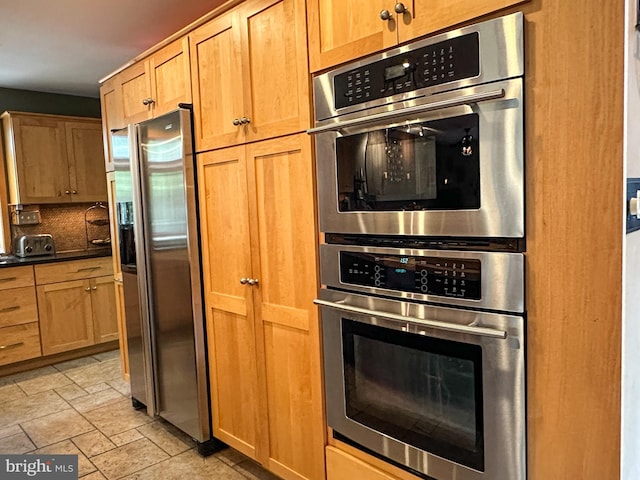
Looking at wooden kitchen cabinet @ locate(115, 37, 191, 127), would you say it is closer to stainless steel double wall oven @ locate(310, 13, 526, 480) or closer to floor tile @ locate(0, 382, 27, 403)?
stainless steel double wall oven @ locate(310, 13, 526, 480)

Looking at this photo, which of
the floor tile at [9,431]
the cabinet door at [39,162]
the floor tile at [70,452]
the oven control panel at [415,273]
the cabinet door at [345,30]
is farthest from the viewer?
the cabinet door at [39,162]

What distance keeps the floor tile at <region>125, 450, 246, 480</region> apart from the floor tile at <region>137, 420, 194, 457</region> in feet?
0.33

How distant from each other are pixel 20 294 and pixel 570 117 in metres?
4.30

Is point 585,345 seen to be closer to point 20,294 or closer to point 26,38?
point 26,38

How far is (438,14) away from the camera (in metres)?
1.31

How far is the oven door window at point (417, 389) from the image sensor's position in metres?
1.33

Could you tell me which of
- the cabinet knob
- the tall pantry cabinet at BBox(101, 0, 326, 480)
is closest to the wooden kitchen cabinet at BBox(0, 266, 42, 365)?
the tall pantry cabinet at BBox(101, 0, 326, 480)

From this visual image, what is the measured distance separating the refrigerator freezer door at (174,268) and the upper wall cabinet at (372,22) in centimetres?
95

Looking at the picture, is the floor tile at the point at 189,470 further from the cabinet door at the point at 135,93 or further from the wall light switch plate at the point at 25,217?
the wall light switch plate at the point at 25,217

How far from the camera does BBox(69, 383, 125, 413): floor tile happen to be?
321 cm

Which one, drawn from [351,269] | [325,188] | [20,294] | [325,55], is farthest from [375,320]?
[20,294]

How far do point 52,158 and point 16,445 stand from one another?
275 centimetres

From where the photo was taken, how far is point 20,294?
391cm

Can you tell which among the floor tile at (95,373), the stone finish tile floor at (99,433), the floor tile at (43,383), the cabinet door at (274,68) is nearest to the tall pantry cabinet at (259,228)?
the cabinet door at (274,68)
